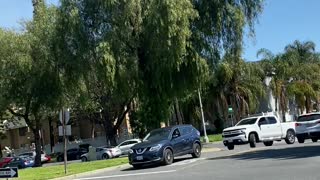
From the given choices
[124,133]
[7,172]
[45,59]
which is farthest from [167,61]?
[124,133]

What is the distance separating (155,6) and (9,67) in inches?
627

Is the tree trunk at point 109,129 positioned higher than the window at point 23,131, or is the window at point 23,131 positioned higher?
the window at point 23,131

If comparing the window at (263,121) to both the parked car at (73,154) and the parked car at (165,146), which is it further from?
the parked car at (73,154)

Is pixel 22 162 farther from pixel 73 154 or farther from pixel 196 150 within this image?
pixel 196 150

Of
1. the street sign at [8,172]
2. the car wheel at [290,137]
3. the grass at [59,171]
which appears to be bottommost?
the grass at [59,171]

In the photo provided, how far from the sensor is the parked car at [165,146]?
2233 centimetres

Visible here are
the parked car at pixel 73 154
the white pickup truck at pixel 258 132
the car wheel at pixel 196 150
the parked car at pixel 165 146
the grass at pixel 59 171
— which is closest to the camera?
the parked car at pixel 165 146

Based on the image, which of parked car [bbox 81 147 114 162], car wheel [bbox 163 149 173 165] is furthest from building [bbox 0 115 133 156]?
car wheel [bbox 163 149 173 165]

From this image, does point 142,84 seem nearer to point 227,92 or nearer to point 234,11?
point 234,11

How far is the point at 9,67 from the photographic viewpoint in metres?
40.5

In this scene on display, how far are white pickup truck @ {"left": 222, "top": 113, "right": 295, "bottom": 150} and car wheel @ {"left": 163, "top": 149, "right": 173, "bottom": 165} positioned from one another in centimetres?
712

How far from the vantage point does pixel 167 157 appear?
22641 millimetres

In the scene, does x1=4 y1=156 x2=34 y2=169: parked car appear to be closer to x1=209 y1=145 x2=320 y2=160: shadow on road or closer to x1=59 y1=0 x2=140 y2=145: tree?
x1=59 y1=0 x2=140 y2=145: tree

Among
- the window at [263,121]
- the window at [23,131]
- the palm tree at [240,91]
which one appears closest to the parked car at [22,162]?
the palm tree at [240,91]
